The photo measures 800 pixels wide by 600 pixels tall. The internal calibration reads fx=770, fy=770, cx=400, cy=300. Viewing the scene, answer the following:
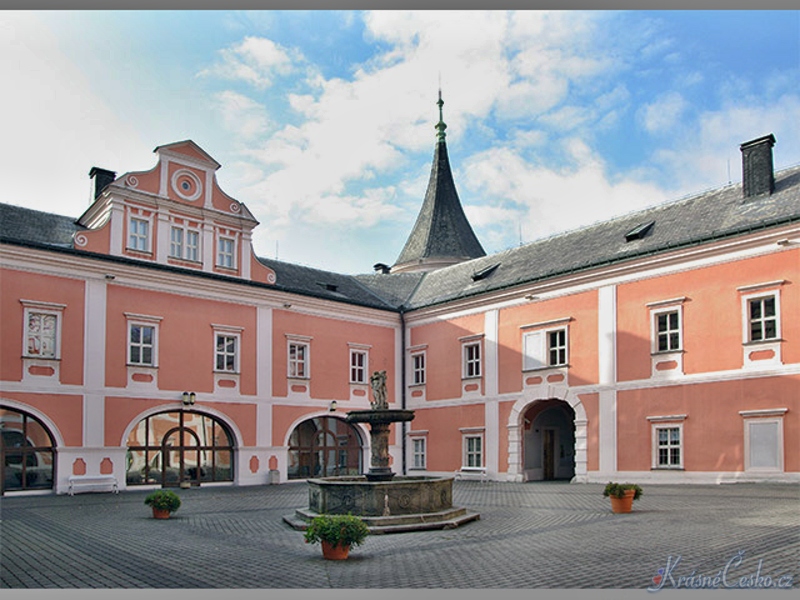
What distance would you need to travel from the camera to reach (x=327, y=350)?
104 feet

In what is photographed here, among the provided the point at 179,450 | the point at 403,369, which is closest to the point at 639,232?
the point at 403,369

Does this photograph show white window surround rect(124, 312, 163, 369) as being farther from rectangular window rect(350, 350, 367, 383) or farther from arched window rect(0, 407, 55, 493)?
rectangular window rect(350, 350, 367, 383)

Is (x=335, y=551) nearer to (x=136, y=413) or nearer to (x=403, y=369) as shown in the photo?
(x=136, y=413)

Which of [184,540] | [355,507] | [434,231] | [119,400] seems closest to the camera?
[184,540]

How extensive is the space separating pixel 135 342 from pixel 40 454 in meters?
4.63

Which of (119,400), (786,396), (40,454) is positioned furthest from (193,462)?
(786,396)

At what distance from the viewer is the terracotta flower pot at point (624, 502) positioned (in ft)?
52.1

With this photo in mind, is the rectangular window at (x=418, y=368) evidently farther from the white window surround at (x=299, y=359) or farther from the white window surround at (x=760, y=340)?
the white window surround at (x=760, y=340)

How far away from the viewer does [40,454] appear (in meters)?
23.4

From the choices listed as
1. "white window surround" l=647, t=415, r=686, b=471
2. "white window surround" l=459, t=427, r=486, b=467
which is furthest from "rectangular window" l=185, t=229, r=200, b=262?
"white window surround" l=647, t=415, r=686, b=471

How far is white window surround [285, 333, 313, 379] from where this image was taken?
3031cm

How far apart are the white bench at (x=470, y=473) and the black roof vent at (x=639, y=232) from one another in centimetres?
1033

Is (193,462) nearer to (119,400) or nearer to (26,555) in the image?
(119,400)

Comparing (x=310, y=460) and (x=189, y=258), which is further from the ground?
(x=189, y=258)
